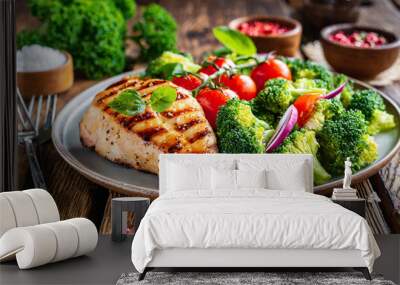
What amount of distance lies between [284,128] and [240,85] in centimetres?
51

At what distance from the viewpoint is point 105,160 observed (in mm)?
3637

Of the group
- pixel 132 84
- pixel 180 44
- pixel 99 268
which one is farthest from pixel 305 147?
pixel 180 44

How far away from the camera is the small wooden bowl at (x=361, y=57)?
16.0 feet

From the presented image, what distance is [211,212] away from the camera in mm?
2867

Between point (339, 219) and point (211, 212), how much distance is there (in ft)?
1.43

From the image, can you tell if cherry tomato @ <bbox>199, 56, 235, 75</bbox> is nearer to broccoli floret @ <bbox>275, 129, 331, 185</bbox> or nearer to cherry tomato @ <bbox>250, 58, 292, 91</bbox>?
cherry tomato @ <bbox>250, 58, 292, 91</bbox>

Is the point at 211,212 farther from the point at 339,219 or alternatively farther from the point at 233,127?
the point at 233,127

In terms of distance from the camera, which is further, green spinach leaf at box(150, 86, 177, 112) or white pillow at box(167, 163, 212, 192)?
green spinach leaf at box(150, 86, 177, 112)

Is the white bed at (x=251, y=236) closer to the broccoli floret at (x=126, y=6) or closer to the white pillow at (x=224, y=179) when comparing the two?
the white pillow at (x=224, y=179)

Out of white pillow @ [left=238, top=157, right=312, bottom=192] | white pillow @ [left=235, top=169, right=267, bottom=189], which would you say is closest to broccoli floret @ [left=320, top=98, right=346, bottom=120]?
white pillow @ [left=238, top=157, right=312, bottom=192]

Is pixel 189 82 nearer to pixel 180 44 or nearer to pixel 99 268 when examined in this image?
pixel 99 268

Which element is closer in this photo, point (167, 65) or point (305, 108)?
point (305, 108)

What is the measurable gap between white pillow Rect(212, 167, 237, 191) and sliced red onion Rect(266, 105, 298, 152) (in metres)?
0.26

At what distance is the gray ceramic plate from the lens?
3361 mm
